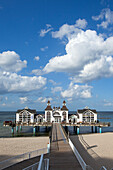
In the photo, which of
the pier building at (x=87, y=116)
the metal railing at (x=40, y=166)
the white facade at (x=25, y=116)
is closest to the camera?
the metal railing at (x=40, y=166)

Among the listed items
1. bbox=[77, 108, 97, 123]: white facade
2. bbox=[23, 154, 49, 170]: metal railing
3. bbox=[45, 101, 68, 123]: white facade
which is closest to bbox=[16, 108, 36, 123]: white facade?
bbox=[45, 101, 68, 123]: white facade

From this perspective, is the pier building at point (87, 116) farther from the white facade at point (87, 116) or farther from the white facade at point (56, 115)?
the white facade at point (56, 115)

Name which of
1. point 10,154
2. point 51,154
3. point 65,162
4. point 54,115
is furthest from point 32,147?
point 54,115

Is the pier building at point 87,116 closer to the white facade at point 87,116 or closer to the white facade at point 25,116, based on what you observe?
the white facade at point 87,116

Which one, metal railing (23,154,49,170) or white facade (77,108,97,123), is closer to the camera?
metal railing (23,154,49,170)

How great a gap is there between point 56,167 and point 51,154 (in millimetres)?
3284

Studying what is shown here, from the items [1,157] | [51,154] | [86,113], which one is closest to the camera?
[51,154]

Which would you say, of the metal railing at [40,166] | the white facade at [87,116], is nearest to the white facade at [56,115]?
the white facade at [87,116]

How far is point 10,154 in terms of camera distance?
19.6m

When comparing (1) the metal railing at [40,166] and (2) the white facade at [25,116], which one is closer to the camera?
(1) the metal railing at [40,166]

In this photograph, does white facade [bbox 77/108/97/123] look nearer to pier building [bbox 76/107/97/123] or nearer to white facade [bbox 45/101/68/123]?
pier building [bbox 76/107/97/123]

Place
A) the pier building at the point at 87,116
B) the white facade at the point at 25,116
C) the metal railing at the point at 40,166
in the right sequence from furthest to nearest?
the white facade at the point at 25,116, the pier building at the point at 87,116, the metal railing at the point at 40,166

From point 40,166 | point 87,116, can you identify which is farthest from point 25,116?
point 40,166

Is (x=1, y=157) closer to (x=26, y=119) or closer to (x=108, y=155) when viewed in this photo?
(x=108, y=155)
